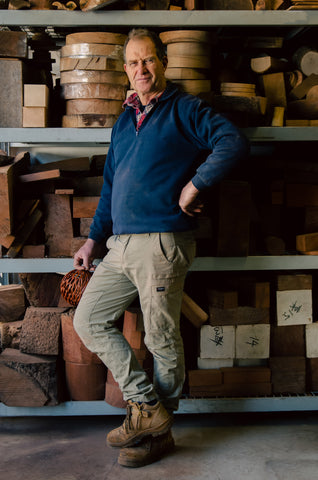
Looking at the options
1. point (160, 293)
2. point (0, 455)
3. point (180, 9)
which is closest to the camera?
point (160, 293)

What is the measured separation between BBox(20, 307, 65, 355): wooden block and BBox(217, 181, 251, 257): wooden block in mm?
991

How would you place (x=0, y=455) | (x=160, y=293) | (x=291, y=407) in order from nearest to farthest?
(x=160, y=293) → (x=0, y=455) → (x=291, y=407)

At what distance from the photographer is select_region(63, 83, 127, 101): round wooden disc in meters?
2.53

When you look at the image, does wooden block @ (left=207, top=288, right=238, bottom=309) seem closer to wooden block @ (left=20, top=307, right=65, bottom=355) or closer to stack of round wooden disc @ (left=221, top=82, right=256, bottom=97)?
wooden block @ (left=20, top=307, right=65, bottom=355)

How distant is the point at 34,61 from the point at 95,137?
A: 2.04ft

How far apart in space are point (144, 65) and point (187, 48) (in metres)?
0.45

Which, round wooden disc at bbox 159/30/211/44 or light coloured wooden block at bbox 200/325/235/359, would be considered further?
light coloured wooden block at bbox 200/325/235/359

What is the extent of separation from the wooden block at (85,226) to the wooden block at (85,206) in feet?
0.10

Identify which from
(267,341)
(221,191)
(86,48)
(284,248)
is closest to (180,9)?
(86,48)

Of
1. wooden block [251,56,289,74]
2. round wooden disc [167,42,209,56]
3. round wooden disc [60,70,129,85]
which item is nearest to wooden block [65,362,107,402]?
round wooden disc [60,70,129,85]

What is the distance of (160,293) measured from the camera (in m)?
2.13

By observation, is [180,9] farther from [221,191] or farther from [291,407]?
[291,407]

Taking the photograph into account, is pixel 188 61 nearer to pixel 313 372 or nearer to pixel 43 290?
pixel 43 290

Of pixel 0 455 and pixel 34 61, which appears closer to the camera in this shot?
pixel 0 455
